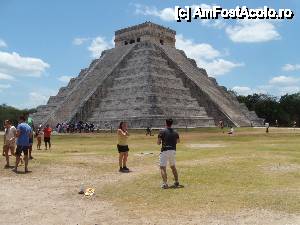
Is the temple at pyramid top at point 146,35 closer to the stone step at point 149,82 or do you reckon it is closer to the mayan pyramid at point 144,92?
the mayan pyramid at point 144,92

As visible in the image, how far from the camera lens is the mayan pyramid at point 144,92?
53.4 meters

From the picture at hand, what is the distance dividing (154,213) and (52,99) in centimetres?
6169

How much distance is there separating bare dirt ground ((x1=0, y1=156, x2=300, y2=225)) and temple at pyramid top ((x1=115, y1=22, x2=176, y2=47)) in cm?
5325

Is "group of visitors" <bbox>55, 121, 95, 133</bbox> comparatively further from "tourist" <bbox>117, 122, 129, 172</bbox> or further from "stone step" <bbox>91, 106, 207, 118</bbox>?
"tourist" <bbox>117, 122, 129, 172</bbox>

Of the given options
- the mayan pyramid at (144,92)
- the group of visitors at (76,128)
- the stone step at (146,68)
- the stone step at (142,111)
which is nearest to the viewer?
the stone step at (142,111)

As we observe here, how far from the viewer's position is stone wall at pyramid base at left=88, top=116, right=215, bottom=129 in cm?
5006

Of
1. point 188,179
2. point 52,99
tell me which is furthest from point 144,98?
point 188,179

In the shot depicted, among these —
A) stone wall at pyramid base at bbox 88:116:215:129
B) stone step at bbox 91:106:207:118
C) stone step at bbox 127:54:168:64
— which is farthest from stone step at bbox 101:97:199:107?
stone step at bbox 127:54:168:64

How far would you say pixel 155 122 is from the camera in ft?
164

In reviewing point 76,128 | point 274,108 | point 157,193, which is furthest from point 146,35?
point 157,193

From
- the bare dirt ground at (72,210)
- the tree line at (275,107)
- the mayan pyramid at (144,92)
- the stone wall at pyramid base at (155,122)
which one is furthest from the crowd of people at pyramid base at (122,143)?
the tree line at (275,107)

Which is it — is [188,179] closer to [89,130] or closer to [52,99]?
[89,130]

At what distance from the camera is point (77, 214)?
957 centimetres

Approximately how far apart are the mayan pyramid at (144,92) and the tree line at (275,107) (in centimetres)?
1978
